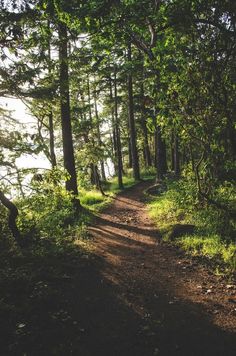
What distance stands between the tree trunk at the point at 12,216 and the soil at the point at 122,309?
95cm

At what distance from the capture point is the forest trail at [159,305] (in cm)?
495

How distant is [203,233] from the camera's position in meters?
9.79

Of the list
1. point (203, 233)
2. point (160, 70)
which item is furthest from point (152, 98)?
point (203, 233)

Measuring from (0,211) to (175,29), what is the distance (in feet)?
18.5

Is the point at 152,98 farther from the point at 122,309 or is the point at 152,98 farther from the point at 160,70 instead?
the point at 122,309

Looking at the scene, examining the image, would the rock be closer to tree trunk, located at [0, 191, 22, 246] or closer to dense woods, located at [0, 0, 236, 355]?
dense woods, located at [0, 0, 236, 355]

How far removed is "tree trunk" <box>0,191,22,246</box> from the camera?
7.77m

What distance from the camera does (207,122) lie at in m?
9.66

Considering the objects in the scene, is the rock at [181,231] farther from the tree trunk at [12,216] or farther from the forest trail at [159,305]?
the tree trunk at [12,216]

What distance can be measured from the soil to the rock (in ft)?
3.74

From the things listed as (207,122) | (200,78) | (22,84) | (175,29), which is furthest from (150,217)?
(175,29)

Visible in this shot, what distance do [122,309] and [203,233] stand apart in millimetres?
4517

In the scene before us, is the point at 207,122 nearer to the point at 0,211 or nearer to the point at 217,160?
the point at 217,160

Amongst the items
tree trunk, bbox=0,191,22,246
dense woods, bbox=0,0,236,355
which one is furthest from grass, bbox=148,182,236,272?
tree trunk, bbox=0,191,22,246
